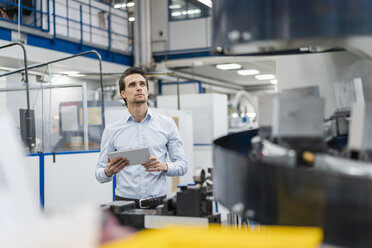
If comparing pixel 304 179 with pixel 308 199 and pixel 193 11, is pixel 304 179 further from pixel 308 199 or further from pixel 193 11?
pixel 193 11

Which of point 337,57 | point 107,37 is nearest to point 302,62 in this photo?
point 337,57

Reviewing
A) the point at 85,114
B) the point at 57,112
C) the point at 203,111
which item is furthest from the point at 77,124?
the point at 203,111

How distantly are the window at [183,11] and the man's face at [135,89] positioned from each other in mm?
7454

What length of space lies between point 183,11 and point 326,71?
831cm

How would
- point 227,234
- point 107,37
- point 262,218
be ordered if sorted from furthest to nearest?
point 107,37 < point 262,218 < point 227,234

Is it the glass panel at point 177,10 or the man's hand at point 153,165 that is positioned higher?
the glass panel at point 177,10

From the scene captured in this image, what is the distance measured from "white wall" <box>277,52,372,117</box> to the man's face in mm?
810

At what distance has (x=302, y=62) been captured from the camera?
8.66 ft

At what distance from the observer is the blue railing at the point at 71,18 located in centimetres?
777

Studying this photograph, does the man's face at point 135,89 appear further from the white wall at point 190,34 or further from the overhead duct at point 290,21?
the white wall at point 190,34

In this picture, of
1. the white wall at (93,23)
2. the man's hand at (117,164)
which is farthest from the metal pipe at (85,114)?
the white wall at (93,23)

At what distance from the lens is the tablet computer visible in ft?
7.86

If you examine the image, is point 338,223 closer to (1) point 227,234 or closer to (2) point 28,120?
(1) point 227,234

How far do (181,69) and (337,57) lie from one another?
27.9 ft
